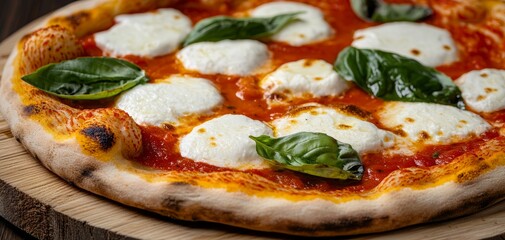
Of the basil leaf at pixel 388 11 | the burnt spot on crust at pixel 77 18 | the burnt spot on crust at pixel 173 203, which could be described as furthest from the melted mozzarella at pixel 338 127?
the burnt spot on crust at pixel 77 18

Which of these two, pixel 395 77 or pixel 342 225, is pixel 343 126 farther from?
pixel 342 225

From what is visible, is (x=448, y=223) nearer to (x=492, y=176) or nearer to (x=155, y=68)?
(x=492, y=176)

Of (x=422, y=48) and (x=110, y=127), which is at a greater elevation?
(x=110, y=127)

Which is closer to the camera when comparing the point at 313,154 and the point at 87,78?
the point at 313,154

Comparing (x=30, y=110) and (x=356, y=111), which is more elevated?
(x=30, y=110)

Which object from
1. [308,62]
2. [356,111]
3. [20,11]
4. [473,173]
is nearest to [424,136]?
[356,111]

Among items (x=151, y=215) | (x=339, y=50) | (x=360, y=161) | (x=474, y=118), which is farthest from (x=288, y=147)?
(x=339, y=50)

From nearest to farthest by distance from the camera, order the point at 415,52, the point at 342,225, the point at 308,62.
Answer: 1. the point at 342,225
2. the point at 308,62
3. the point at 415,52
